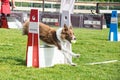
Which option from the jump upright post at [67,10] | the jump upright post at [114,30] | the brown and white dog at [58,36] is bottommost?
the jump upright post at [114,30]

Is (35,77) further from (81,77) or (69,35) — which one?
(69,35)

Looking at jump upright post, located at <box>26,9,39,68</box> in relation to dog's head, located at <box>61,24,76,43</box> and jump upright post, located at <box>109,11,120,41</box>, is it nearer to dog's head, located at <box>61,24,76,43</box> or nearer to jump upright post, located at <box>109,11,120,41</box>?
dog's head, located at <box>61,24,76,43</box>

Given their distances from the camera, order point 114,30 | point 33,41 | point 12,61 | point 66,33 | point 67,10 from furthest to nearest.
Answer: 1. point 114,30
2. point 12,61
3. point 67,10
4. point 66,33
5. point 33,41

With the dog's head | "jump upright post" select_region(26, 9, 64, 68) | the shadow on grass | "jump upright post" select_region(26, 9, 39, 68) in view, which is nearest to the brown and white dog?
the dog's head

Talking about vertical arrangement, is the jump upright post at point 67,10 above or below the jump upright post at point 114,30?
above

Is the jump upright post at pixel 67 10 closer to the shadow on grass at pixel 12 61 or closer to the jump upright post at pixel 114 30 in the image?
the shadow on grass at pixel 12 61

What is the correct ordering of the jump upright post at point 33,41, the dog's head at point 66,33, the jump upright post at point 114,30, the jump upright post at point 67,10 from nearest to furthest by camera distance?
the jump upright post at point 33,41, the dog's head at point 66,33, the jump upright post at point 67,10, the jump upright post at point 114,30

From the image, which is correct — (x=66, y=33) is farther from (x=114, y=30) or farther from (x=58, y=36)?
(x=114, y=30)

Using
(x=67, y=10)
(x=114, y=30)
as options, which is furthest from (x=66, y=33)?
(x=114, y=30)

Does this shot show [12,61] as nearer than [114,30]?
Yes

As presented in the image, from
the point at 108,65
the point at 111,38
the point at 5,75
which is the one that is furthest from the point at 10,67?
the point at 111,38

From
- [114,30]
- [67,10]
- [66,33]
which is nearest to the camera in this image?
[66,33]

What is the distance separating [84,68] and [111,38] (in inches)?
279

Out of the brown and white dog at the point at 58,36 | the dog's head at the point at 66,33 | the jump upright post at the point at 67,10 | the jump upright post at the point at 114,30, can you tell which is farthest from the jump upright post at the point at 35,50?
the jump upright post at the point at 114,30
